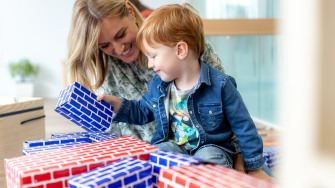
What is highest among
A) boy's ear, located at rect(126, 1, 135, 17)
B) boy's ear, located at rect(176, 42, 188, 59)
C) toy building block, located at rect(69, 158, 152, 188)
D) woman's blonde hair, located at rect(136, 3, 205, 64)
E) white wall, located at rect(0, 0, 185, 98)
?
white wall, located at rect(0, 0, 185, 98)

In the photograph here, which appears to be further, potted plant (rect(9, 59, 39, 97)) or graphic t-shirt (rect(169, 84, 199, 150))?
potted plant (rect(9, 59, 39, 97))

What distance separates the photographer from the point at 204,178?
56 cm

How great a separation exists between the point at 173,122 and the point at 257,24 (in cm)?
126

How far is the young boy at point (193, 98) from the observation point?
0.95m

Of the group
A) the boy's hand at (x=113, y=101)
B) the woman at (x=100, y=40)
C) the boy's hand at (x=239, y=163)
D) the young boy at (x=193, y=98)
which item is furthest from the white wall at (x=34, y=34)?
the boy's hand at (x=239, y=163)

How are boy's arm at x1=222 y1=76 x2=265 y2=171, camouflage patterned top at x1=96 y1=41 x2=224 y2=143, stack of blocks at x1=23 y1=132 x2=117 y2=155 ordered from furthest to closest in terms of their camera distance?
camouflage patterned top at x1=96 y1=41 x2=224 y2=143
boy's arm at x1=222 y1=76 x2=265 y2=171
stack of blocks at x1=23 y1=132 x2=117 y2=155

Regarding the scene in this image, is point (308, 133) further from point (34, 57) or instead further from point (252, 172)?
point (34, 57)

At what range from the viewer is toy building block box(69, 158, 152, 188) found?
0.56m

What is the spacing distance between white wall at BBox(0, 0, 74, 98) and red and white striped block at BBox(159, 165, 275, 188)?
5057mm

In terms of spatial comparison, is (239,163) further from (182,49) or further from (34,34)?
(34,34)

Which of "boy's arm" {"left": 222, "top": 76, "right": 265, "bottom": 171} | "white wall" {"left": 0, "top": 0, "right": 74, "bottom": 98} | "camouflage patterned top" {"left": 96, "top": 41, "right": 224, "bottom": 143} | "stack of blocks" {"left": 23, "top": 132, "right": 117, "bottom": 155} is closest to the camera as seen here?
"stack of blocks" {"left": 23, "top": 132, "right": 117, "bottom": 155}

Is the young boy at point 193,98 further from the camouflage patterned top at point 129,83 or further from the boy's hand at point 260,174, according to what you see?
the camouflage patterned top at point 129,83

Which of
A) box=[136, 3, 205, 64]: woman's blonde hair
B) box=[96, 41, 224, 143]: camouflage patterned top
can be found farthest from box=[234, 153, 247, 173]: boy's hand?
box=[96, 41, 224, 143]: camouflage patterned top

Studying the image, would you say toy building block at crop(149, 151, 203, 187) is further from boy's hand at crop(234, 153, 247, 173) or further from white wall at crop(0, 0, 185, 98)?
white wall at crop(0, 0, 185, 98)
